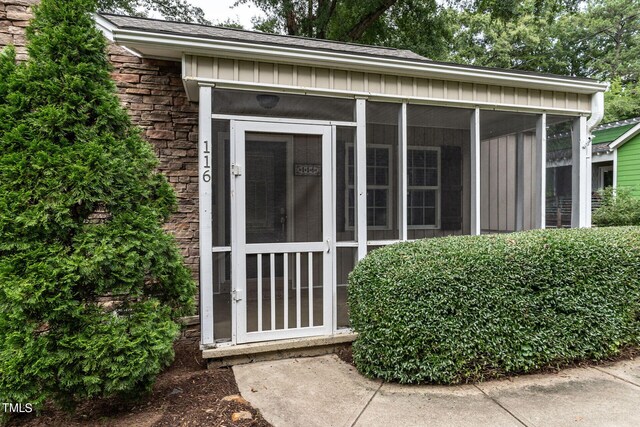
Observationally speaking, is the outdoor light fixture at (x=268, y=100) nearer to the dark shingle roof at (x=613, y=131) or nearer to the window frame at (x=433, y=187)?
the window frame at (x=433, y=187)

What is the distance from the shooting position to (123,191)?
248 centimetres

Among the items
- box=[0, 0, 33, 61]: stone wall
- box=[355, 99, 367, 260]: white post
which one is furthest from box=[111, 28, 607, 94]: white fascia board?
box=[0, 0, 33, 61]: stone wall

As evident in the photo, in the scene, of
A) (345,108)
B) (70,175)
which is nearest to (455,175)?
(345,108)

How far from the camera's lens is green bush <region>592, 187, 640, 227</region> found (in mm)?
7687

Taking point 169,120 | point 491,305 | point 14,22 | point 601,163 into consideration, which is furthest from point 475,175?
point 601,163

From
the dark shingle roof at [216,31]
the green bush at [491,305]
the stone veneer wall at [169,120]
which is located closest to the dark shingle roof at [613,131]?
the dark shingle roof at [216,31]

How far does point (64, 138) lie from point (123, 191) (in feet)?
1.58

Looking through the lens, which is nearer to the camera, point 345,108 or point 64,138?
point 64,138

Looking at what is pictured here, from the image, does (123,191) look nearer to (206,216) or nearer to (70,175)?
(70,175)

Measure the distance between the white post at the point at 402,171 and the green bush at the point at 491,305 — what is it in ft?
1.81

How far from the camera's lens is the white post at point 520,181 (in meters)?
4.39

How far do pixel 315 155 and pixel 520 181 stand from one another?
2688 millimetres

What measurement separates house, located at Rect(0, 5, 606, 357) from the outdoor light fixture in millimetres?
13

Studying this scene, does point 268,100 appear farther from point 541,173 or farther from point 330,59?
point 541,173
